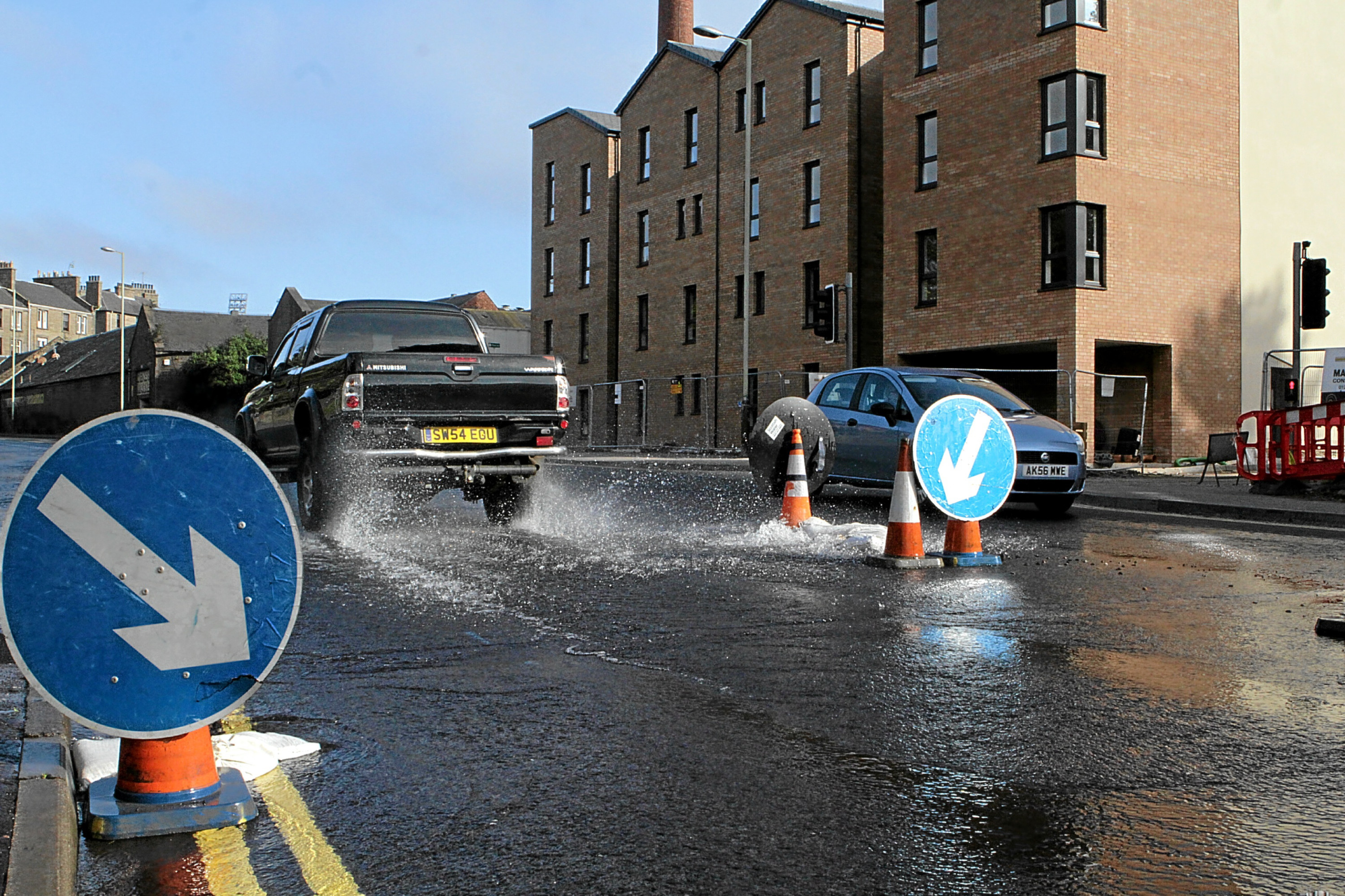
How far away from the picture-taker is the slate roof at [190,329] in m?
85.2

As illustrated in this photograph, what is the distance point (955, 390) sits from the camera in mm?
14906

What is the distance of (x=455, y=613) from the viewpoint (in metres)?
7.00

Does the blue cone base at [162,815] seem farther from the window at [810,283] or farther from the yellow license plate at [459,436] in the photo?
the window at [810,283]

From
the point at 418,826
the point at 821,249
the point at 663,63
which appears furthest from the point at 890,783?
the point at 663,63

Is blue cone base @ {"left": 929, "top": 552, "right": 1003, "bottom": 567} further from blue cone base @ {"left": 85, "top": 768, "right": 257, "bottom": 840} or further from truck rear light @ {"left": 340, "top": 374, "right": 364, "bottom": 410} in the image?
blue cone base @ {"left": 85, "top": 768, "right": 257, "bottom": 840}

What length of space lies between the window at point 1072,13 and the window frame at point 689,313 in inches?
649

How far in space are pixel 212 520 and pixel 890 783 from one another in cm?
211

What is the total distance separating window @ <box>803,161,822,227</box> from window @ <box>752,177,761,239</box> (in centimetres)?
219

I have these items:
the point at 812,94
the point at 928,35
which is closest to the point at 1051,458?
the point at 928,35

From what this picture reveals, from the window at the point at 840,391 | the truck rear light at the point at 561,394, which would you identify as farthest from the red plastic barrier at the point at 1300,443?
the truck rear light at the point at 561,394

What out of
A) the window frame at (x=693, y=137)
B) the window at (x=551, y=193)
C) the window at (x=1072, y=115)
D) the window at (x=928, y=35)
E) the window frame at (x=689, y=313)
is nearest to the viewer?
the window at (x=1072, y=115)

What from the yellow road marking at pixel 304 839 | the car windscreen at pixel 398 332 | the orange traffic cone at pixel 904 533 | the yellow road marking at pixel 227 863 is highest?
the car windscreen at pixel 398 332

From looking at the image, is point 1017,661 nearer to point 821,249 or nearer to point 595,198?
point 821,249

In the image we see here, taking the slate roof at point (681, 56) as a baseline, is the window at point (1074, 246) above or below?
below
